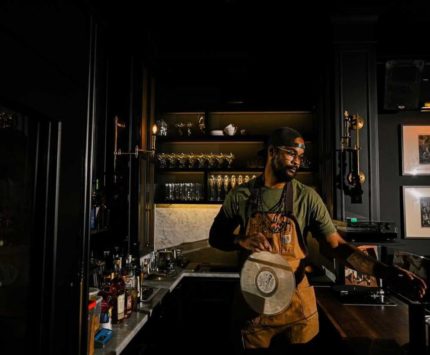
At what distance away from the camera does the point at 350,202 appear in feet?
10.8

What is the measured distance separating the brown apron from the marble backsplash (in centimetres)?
221

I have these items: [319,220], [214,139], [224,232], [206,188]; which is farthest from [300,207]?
[214,139]

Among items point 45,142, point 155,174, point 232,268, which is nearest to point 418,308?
point 45,142

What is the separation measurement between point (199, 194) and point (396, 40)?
271cm

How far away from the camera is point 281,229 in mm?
2059

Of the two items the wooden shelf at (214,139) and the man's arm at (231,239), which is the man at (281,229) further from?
the wooden shelf at (214,139)

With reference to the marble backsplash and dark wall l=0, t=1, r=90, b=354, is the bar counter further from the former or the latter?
the marble backsplash

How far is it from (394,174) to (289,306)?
2.31 meters

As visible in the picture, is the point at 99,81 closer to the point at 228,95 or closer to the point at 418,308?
the point at 228,95

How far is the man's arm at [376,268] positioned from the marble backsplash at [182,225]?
2.28m

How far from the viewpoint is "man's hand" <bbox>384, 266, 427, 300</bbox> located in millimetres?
1396

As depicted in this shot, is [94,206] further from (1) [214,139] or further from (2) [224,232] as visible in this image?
(1) [214,139]

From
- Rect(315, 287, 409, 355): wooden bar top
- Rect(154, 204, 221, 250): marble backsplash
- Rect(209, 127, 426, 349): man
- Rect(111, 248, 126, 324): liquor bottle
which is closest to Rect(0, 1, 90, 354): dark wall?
Rect(111, 248, 126, 324): liquor bottle

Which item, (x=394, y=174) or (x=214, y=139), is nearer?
(x=394, y=174)
